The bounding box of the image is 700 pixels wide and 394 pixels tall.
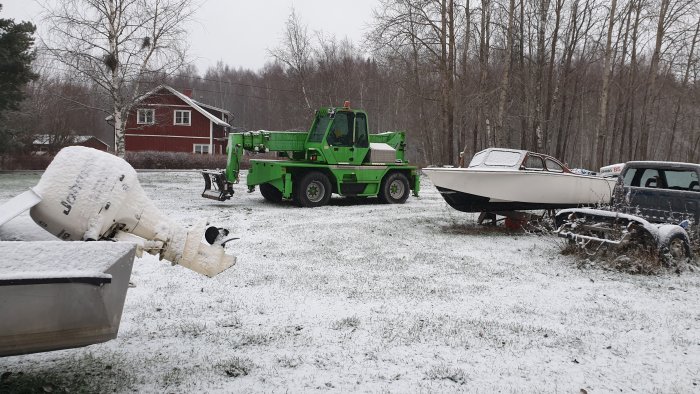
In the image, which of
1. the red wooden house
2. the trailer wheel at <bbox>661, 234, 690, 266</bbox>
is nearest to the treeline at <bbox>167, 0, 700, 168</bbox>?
the red wooden house

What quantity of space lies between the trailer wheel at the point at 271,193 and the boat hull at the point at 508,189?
6286 millimetres

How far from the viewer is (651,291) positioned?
5.96 meters

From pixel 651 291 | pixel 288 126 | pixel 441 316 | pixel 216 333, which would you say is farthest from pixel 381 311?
pixel 288 126

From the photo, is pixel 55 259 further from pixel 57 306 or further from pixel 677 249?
pixel 677 249

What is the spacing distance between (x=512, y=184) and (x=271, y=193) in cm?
784

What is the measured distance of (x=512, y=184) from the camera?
31.2 ft

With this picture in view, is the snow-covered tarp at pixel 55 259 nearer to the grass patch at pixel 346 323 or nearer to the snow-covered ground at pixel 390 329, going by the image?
the snow-covered ground at pixel 390 329

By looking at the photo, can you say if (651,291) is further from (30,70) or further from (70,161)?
(30,70)

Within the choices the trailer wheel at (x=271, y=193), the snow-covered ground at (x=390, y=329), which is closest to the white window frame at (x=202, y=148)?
the trailer wheel at (x=271, y=193)

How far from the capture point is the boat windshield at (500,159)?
389 inches

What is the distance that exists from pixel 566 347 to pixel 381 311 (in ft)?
5.71

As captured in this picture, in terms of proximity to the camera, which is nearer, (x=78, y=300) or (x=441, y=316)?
(x=78, y=300)

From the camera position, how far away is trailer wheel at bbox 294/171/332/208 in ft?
44.4

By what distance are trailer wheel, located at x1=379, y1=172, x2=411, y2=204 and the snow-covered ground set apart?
23.1ft
